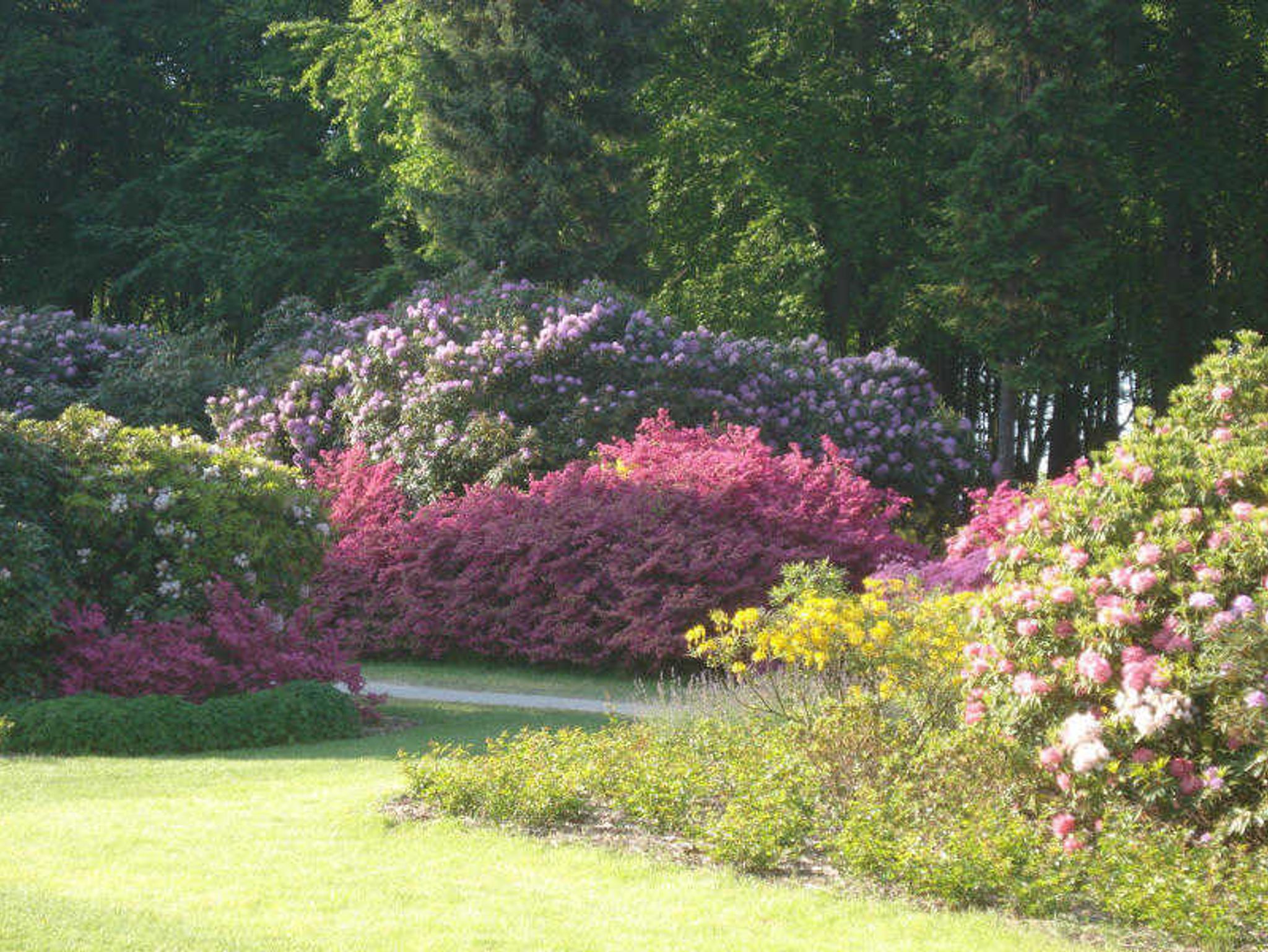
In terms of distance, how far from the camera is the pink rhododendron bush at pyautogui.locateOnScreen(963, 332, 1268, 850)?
5781 millimetres

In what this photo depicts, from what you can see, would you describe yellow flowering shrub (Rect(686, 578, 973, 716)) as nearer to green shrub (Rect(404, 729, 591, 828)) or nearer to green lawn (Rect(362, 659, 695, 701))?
green shrub (Rect(404, 729, 591, 828))

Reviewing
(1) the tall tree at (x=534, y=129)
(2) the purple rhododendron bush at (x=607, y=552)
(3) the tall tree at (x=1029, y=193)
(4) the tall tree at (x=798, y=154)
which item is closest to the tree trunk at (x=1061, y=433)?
(3) the tall tree at (x=1029, y=193)

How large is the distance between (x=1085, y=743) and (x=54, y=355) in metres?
19.3

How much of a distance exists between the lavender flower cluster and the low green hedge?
11.9 metres

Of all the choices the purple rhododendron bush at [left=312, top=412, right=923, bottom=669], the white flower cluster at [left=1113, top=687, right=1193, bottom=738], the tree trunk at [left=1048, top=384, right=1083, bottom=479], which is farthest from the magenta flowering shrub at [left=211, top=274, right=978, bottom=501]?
the white flower cluster at [left=1113, top=687, right=1193, bottom=738]

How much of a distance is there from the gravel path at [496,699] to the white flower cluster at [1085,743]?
4.78 meters

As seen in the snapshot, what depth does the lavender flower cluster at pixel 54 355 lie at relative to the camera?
20.4 m

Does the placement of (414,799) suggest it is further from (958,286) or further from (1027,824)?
(958,286)

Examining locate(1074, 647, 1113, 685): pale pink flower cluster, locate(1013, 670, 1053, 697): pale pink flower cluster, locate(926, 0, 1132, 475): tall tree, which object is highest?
locate(926, 0, 1132, 475): tall tree

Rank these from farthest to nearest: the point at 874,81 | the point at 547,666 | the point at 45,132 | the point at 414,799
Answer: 1. the point at 45,132
2. the point at 874,81
3. the point at 547,666
4. the point at 414,799

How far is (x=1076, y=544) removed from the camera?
6.64 meters

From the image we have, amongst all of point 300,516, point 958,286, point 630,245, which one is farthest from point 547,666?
point 958,286

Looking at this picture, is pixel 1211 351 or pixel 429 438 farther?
pixel 1211 351

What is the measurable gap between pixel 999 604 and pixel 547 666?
7726 mm
